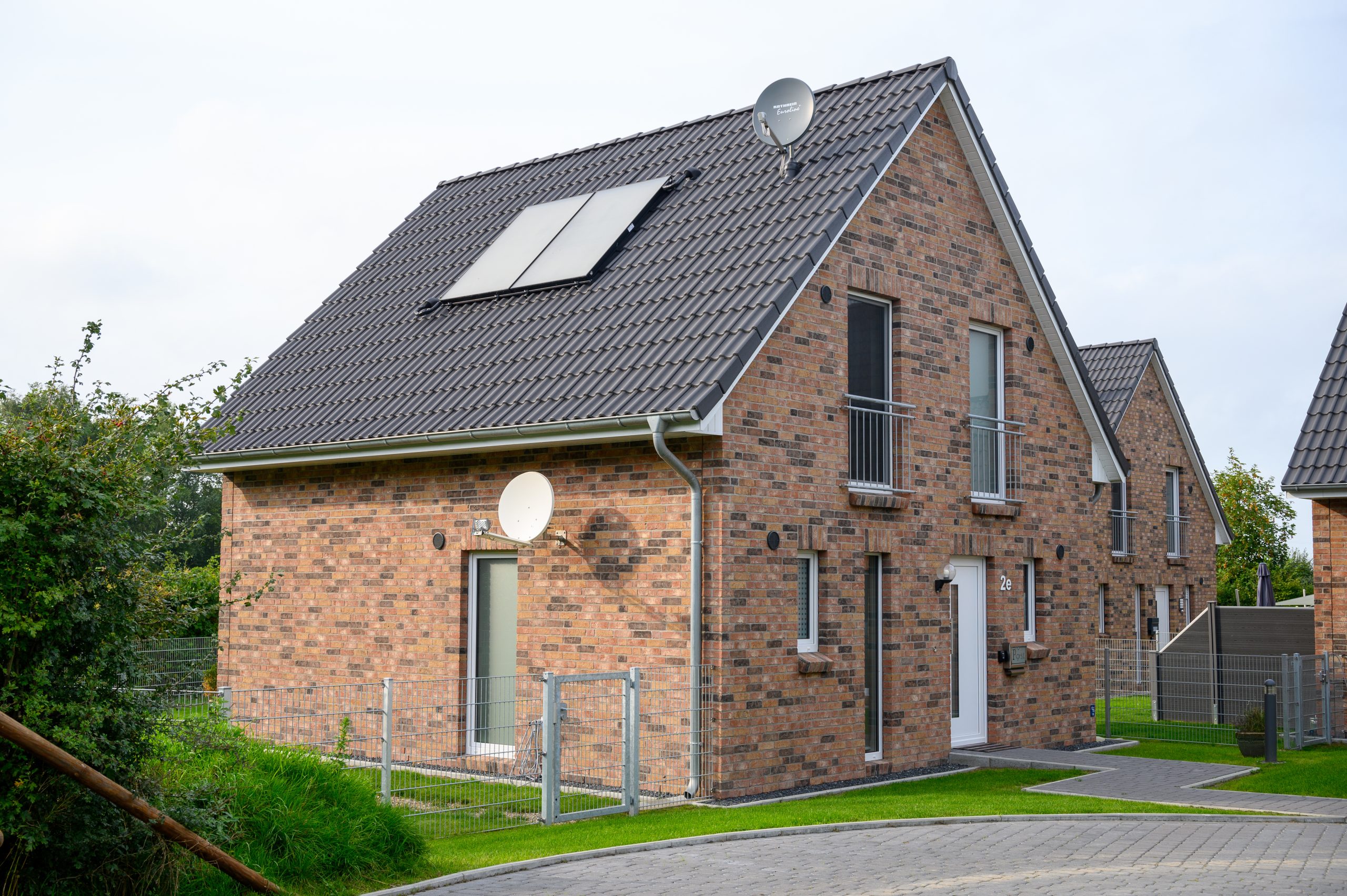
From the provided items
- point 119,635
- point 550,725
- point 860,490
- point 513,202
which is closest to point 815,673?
point 860,490

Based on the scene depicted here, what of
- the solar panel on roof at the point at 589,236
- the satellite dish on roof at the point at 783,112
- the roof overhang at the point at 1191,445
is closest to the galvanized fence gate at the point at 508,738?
the solar panel on roof at the point at 589,236

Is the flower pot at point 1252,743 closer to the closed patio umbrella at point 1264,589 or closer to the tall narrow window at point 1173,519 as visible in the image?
the closed patio umbrella at point 1264,589

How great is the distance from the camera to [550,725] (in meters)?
10.8

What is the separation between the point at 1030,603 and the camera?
16781 mm

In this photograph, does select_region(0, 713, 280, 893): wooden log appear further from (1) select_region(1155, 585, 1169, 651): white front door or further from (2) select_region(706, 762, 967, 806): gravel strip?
(1) select_region(1155, 585, 1169, 651): white front door

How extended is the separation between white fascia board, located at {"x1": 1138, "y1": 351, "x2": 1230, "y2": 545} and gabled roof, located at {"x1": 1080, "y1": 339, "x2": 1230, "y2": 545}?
0.04ft

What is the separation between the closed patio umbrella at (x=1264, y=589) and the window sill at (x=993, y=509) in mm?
10018

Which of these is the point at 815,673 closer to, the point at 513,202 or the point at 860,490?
the point at 860,490

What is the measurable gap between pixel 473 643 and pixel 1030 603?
7017mm

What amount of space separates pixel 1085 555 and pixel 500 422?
8432mm

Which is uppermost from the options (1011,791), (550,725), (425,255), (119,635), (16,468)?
(425,255)

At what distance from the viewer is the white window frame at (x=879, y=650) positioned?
14.0m

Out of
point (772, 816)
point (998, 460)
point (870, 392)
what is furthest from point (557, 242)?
point (772, 816)

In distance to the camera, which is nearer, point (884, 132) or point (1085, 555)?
point (884, 132)
